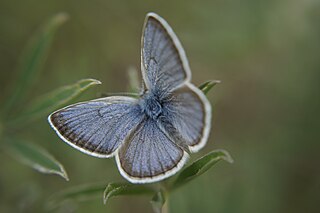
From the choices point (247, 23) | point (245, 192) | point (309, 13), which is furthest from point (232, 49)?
point (245, 192)

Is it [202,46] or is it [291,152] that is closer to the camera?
[291,152]

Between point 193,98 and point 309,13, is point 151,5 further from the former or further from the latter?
point 193,98

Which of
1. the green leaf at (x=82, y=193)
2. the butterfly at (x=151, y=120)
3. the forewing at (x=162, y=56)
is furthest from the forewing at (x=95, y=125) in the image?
the green leaf at (x=82, y=193)

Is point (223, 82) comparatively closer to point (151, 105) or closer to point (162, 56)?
point (151, 105)

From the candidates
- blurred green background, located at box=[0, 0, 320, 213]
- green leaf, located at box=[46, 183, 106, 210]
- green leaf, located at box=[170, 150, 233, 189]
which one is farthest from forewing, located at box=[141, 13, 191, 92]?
blurred green background, located at box=[0, 0, 320, 213]

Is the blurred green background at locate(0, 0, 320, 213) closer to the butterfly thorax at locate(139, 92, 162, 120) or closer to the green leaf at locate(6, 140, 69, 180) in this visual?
the green leaf at locate(6, 140, 69, 180)

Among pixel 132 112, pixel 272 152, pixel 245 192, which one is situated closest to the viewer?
pixel 132 112
